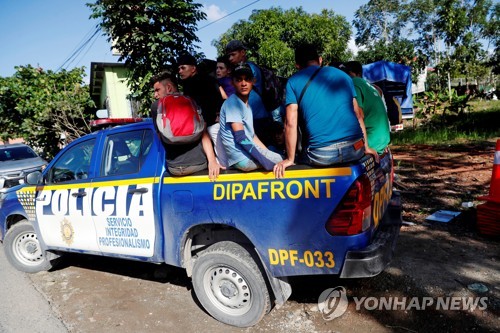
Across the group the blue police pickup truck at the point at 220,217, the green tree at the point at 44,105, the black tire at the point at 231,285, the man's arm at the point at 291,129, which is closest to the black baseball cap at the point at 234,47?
the blue police pickup truck at the point at 220,217

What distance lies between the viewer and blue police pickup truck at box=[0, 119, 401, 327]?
2559mm

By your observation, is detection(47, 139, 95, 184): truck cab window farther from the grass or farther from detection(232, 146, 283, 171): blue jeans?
the grass

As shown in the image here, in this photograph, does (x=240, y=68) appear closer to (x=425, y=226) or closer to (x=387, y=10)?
(x=425, y=226)

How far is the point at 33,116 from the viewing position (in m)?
13.9

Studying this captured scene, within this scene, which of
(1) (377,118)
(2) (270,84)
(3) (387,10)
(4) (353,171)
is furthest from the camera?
(3) (387,10)

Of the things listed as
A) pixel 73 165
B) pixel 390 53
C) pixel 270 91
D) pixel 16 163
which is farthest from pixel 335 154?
pixel 390 53

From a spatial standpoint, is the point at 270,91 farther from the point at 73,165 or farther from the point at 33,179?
the point at 33,179

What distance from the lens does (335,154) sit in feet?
8.74

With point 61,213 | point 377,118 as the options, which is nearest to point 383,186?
point 377,118

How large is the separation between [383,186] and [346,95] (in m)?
0.88

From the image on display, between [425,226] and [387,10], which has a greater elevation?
[387,10]

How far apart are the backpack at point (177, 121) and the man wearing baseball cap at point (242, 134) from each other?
0.26 meters

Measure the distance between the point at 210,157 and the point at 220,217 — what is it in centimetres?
56

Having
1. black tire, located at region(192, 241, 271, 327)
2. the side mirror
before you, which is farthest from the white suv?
black tire, located at region(192, 241, 271, 327)
